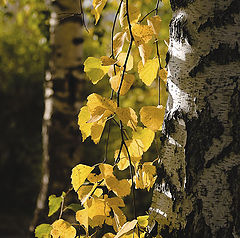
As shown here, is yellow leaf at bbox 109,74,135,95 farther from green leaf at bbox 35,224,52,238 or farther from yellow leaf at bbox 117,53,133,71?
green leaf at bbox 35,224,52,238

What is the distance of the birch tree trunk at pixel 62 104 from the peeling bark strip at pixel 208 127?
1633 millimetres

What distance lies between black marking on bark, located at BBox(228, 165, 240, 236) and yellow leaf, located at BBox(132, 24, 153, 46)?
1.09 feet

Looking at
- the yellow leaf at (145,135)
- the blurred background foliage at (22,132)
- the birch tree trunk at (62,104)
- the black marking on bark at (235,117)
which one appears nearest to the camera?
the black marking on bark at (235,117)

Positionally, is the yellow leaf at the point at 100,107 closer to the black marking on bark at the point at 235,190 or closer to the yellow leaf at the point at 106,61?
the yellow leaf at the point at 106,61

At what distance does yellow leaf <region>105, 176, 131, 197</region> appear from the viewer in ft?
2.95

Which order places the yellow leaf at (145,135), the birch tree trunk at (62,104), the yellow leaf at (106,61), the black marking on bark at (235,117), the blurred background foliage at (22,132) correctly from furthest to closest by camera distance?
the blurred background foliage at (22,132), the birch tree trunk at (62,104), the yellow leaf at (145,135), the yellow leaf at (106,61), the black marking on bark at (235,117)

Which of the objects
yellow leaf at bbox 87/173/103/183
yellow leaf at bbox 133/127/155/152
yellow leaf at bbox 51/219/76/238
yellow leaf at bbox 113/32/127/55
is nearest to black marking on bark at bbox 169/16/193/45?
yellow leaf at bbox 113/32/127/55

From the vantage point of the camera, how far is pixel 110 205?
3.04 ft

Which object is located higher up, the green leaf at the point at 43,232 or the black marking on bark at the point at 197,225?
the black marking on bark at the point at 197,225

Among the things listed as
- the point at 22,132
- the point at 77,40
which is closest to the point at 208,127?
the point at 77,40

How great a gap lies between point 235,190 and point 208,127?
0.41 feet

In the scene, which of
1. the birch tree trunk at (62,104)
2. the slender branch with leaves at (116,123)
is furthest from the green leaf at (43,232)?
the birch tree trunk at (62,104)

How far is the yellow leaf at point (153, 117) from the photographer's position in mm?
933

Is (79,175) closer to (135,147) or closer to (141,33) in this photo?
(135,147)
